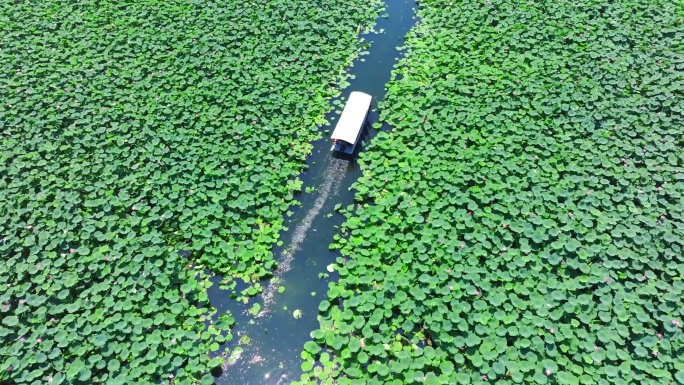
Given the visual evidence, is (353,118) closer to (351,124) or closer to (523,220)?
(351,124)

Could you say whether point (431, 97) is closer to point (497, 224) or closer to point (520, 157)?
point (520, 157)

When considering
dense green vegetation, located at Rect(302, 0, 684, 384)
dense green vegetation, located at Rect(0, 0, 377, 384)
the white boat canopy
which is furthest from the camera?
the white boat canopy

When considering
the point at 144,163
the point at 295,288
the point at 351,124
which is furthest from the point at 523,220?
the point at 144,163

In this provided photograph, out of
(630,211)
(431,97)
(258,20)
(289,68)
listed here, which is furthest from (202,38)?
(630,211)

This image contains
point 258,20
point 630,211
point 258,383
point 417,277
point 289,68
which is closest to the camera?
point 258,383

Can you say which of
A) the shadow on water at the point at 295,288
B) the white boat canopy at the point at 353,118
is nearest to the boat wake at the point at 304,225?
the shadow on water at the point at 295,288

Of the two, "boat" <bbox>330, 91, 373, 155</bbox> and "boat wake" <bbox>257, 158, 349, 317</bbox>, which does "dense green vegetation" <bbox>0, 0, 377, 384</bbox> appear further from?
"boat" <bbox>330, 91, 373, 155</bbox>

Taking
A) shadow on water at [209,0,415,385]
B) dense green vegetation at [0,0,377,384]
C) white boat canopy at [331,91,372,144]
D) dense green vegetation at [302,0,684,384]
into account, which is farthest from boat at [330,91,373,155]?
dense green vegetation at [0,0,377,384]
